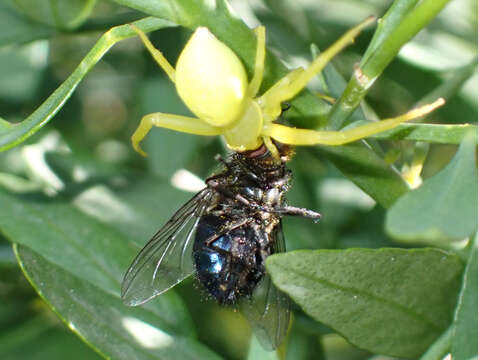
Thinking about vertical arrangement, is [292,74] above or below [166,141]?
above

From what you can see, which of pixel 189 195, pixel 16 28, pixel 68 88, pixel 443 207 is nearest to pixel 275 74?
pixel 68 88

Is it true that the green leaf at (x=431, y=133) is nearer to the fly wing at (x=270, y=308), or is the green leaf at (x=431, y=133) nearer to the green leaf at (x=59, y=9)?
the fly wing at (x=270, y=308)

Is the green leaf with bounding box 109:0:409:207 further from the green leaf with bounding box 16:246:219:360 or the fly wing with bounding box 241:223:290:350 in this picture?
the green leaf with bounding box 16:246:219:360

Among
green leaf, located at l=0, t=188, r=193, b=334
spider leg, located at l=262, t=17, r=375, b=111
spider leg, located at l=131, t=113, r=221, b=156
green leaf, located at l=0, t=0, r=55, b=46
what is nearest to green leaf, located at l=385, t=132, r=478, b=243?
spider leg, located at l=262, t=17, r=375, b=111

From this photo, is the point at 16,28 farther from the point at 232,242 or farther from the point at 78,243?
the point at 232,242

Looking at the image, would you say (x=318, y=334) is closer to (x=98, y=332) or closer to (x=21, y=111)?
(x=98, y=332)

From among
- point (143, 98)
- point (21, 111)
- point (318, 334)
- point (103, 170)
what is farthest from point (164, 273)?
point (21, 111)

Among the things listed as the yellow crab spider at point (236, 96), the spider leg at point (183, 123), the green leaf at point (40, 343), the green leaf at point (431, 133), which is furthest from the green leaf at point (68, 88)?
the green leaf at point (40, 343)
